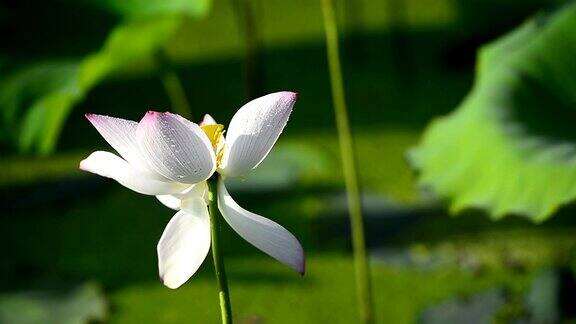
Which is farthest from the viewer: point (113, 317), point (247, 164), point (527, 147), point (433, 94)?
point (433, 94)

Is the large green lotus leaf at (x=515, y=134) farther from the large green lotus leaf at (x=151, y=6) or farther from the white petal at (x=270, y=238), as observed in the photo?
the white petal at (x=270, y=238)

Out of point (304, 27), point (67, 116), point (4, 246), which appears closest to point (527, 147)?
point (4, 246)

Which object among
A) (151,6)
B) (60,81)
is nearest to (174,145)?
(60,81)

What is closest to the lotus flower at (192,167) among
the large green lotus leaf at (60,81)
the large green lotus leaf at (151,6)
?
the large green lotus leaf at (60,81)

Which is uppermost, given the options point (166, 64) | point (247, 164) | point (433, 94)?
point (247, 164)

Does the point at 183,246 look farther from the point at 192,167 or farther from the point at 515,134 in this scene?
the point at 515,134

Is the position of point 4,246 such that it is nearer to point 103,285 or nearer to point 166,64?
point 103,285

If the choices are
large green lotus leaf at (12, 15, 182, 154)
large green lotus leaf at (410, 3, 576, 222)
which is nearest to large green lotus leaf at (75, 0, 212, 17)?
large green lotus leaf at (12, 15, 182, 154)
